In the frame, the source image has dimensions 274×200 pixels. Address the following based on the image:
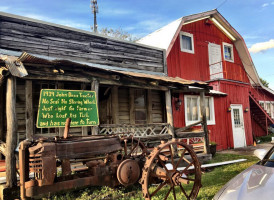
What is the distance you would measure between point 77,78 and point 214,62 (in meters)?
11.5

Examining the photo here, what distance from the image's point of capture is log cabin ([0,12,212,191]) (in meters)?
5.24

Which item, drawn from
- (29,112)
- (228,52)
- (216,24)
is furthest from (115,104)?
(228,52)

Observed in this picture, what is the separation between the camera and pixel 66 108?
6035 mm

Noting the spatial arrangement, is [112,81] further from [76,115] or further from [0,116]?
[0,116]

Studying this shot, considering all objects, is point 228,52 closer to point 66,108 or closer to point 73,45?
point 73,45

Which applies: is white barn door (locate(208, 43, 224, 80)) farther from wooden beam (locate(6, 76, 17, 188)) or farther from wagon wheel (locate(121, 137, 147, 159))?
wooden beam (locate(6, 76, 17, 188))

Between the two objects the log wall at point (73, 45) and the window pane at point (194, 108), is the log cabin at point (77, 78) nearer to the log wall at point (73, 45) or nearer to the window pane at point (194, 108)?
the log wall at point (73, 45)

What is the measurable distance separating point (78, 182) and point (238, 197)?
226 cm

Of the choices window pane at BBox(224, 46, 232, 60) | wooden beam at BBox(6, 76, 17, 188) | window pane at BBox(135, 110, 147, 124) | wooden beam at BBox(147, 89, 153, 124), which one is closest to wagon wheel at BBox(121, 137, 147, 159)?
wooden beam at BBox(6, 76, 17, 188)

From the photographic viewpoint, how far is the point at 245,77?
17188mm

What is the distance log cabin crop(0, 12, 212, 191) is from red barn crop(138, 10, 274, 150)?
70.2 inches

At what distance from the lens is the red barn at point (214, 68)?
12820 millimetres

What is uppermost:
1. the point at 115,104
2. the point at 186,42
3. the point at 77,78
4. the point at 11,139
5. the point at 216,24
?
the point at 216,24

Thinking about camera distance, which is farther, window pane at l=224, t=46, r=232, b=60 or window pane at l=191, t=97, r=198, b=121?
window pane at l=224, t=46, r=232, b=60
